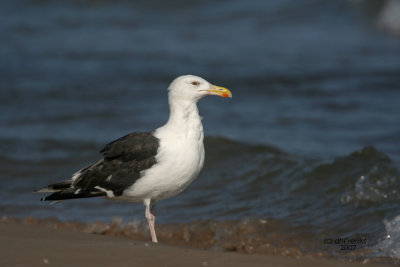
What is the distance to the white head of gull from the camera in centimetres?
584

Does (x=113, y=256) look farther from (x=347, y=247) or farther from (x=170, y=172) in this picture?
(x=347, y=247)

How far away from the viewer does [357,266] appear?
481 cm

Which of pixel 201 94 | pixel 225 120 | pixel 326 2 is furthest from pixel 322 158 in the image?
pixel 326 2

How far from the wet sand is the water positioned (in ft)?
5.12

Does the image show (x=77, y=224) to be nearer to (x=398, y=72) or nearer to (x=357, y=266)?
(x=357, y=266)

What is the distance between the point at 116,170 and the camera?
610 centimetres

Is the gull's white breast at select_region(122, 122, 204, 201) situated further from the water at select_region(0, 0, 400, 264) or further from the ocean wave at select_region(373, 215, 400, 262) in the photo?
the ocean wave at select_region(373, 215, 400, 262)

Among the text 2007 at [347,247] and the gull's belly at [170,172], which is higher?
the gull's belly at [170,172]

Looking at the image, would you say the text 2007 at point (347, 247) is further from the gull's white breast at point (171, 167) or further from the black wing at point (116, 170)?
the black wing at point (116, 170)

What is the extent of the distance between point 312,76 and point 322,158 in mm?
4804

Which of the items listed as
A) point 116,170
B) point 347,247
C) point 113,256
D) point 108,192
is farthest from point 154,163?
point 347,247

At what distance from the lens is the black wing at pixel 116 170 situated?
5.95m

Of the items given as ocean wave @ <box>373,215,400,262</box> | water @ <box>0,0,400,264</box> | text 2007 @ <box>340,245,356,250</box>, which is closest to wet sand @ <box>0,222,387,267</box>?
ocean wave @ <box>373,215,400,262</box>

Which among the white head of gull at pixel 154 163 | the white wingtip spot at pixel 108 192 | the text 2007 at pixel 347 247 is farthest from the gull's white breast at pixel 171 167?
the text 2007 at pixel 347 247
